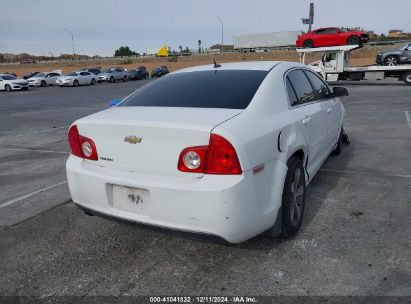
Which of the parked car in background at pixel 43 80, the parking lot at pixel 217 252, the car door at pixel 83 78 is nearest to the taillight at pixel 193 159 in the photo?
the parking lot at pixel 217 252

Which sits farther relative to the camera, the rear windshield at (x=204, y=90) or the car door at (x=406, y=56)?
the car door at (x=406, y=56)

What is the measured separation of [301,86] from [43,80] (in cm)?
3700

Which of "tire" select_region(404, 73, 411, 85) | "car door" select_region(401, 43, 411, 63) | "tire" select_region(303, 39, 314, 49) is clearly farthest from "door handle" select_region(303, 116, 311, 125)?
"car door" select_region(401, 43, 411, 63)

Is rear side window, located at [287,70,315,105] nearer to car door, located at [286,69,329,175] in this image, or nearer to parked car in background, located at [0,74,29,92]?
car door, located at [286,69,329,175]

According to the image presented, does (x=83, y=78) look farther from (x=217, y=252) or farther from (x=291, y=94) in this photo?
(x=217, y=252)

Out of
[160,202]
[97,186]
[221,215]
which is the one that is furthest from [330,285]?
[97,186]

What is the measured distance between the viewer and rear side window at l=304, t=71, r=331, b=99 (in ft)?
15.1

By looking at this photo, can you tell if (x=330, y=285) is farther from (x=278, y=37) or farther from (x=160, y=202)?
(x=278, y=37)

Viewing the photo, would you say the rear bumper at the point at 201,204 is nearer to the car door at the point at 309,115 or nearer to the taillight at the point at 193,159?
the taillight at the point at 193,159

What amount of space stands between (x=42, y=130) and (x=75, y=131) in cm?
770

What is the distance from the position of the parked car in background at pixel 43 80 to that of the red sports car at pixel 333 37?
84.9 ft

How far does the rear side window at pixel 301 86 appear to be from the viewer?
3.95 meters

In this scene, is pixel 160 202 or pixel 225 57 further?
pixel 225 57

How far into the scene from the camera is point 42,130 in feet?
33.6
